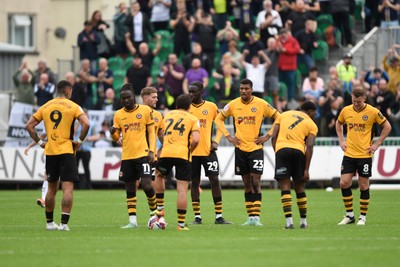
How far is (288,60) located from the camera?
37188 mm

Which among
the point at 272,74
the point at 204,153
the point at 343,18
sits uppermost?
the point at 343,18

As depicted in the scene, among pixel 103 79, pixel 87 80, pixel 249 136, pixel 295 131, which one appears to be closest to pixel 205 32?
pixel 103 79

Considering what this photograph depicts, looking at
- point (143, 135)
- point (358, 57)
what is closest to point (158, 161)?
point (143, 135)

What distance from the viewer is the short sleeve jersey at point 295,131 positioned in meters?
20.8

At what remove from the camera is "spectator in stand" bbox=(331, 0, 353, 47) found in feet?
124

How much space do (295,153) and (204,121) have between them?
284 cm

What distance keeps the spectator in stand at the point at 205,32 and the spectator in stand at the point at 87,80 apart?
3.59 m

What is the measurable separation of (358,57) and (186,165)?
19.1 meters

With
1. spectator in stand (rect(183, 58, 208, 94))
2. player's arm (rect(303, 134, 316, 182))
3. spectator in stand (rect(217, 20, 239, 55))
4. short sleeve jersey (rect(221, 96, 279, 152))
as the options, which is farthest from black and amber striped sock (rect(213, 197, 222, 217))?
spectator in stand (rect(217, 20, 239, 55))

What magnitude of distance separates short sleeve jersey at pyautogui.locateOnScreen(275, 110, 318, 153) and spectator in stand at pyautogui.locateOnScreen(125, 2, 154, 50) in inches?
760

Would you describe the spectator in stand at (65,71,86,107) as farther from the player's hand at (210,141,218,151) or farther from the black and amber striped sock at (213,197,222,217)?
the black and amber striped sock at (213,197,222,217)

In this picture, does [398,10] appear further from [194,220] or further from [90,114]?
[194,220]

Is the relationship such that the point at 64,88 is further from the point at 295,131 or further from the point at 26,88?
the point at 26,88

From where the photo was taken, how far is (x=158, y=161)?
21.1 meters
